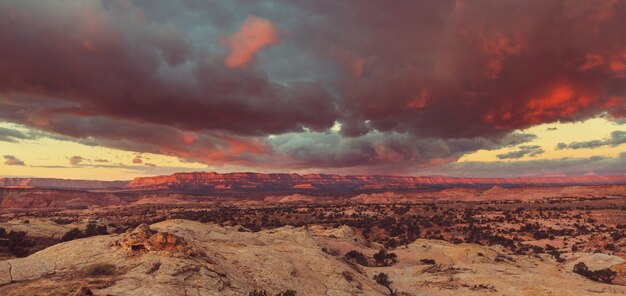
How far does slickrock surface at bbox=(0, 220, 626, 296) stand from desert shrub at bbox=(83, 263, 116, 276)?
0.04 metres

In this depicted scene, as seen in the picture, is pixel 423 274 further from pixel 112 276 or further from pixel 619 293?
pixel 112 276

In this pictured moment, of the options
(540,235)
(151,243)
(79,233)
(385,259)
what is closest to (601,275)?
(385,259)

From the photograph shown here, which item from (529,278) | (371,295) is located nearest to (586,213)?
(529,278)

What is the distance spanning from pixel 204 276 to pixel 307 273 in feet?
30.7

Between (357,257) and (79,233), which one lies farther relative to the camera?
(357,257)

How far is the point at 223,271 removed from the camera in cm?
1947

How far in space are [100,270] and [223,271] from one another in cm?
602

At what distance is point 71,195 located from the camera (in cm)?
19712

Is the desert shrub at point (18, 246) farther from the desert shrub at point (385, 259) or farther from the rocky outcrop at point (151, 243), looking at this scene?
the desert shrub at point (385, 259)

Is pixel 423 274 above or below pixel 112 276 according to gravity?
below

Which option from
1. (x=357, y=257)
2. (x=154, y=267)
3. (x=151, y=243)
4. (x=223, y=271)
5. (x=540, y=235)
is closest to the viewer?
(x=154, y=267)

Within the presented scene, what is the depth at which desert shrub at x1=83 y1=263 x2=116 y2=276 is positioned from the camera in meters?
16.9

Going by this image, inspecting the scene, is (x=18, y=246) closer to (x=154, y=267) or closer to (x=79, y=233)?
(x=79, y=233)

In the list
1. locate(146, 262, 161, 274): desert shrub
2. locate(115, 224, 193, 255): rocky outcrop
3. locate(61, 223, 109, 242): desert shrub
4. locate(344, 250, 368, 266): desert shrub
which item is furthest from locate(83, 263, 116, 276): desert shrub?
locate(344, 250, 368, 266): desert shrub
